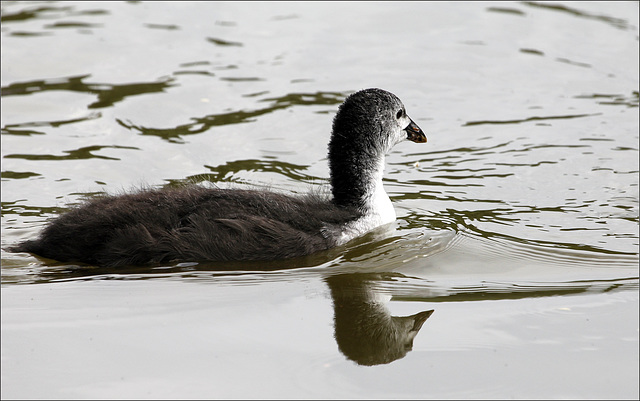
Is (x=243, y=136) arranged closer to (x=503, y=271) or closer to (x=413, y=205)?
(x=413, y=205)

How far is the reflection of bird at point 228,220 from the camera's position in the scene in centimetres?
778

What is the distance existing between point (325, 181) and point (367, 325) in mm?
3688

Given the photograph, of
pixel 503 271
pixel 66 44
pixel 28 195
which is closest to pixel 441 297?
pixel 503 271

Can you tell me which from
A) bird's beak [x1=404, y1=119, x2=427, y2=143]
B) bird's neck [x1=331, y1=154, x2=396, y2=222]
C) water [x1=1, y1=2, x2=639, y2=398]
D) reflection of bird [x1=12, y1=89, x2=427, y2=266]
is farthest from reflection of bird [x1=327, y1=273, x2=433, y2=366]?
bird's beak [x1=404, y1=119, x2=427, y2=143]

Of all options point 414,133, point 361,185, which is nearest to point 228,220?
point 361,185

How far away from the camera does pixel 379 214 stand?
28.3 ft

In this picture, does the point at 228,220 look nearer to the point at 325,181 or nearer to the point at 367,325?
the point at 367,325

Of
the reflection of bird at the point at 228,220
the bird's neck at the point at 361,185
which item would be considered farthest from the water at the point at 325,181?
the bird's neck at the point at 361,185

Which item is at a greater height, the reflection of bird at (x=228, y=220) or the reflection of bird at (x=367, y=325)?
the reflection of bird at (x=228, y=220)

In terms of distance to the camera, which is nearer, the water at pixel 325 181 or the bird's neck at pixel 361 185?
the water at pixel 325 181

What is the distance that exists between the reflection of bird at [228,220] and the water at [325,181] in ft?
0.49

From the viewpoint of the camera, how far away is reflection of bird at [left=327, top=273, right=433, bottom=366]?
6473mm

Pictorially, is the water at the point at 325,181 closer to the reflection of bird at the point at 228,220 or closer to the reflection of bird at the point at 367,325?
the reflection of bird at the point at 367,325

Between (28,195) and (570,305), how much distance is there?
5.40 metres
